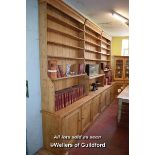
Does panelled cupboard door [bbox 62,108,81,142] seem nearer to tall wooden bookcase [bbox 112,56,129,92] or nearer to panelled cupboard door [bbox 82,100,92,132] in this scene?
panelled cupboard door [bbox 82,100,92,132]

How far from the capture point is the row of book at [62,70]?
289 cm

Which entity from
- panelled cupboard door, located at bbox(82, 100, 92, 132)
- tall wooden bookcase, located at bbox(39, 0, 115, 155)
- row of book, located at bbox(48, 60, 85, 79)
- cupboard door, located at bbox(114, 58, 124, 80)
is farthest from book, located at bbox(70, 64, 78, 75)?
cupboard door, located at bbox(114, 58, 124, 80)

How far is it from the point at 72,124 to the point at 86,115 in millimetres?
778

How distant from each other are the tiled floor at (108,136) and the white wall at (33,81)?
686 mm

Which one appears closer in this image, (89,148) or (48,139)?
(48,139)

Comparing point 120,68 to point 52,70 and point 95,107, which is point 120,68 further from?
point 52,70

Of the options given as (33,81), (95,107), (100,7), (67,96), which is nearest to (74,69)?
(67,96)

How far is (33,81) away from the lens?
2711 millimetres

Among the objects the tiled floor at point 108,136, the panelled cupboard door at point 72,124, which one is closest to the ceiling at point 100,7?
the panelled cupboard door at point 72,124

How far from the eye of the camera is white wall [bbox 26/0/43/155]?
262cm
